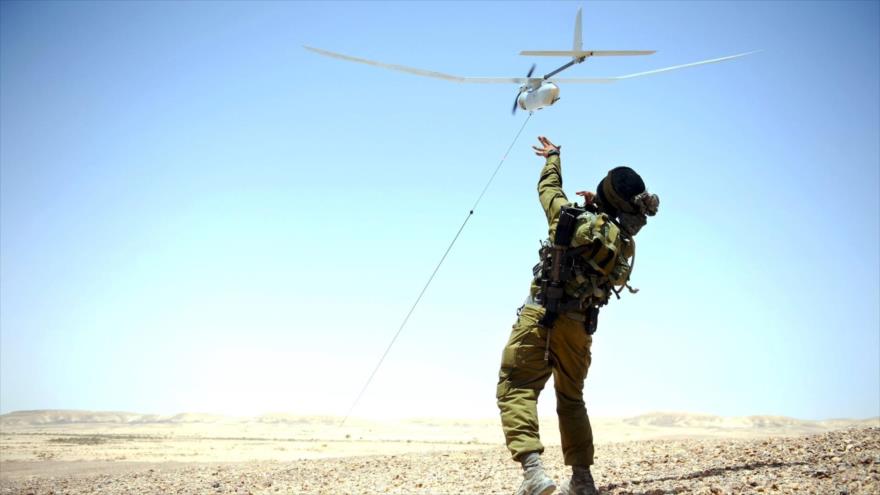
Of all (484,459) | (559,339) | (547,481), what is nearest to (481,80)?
(484,459)

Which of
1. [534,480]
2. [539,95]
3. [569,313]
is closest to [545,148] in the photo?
[569,313]

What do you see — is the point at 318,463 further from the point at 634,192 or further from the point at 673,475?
the point at 634,192

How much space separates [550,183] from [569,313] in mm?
1406

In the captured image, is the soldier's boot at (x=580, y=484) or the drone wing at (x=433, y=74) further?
the drone wing at (x=433, y=74)

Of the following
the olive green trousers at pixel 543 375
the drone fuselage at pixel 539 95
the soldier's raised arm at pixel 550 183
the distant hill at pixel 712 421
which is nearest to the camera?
the olive green trousers at pixel 543 375

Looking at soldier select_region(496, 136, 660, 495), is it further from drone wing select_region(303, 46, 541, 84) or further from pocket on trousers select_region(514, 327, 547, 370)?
drone wing select_region(303, 46, 541, 84)

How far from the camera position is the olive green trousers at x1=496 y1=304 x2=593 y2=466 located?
6512 millimetres

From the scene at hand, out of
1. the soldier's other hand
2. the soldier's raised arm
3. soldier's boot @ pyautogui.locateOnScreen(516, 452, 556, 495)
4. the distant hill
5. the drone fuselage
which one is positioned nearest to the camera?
soldier's boot @ pyautogui.locateOnScreen(516, 452, 556, 495)

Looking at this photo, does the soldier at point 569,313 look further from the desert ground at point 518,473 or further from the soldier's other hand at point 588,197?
the desert ground at point 518,473

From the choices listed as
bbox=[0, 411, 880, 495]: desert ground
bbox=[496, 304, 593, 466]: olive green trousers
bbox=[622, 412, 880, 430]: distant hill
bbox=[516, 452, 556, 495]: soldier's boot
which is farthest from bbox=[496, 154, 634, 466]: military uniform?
bbox=[622, 412, 880, 430]: distant hill

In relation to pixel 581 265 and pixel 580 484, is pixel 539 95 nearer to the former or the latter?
pixel 581 265

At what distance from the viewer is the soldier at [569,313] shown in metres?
6.52

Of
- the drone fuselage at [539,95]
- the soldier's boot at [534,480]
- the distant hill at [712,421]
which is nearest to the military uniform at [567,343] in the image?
the soldier's boot at [534,480]

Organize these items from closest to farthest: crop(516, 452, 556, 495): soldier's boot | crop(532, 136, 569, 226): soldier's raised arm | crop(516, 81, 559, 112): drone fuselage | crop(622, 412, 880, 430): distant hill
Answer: crop(516, 452, 556, 495): soldier's boot → crop(532, 136, 569, 226): soldier's raised arm → crop(516, 81, 559, 112): drone fuselage → crop(622, 412, 880, 430): distant hill
